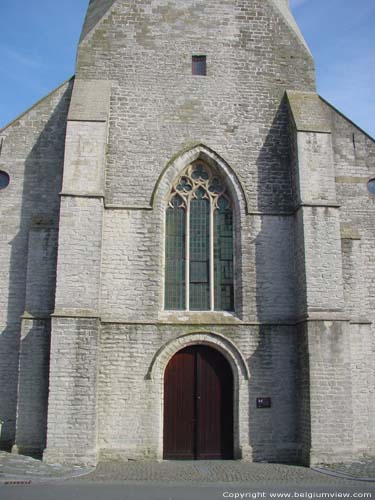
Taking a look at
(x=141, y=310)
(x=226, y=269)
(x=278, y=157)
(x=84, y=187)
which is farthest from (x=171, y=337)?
(x=278, y=157)

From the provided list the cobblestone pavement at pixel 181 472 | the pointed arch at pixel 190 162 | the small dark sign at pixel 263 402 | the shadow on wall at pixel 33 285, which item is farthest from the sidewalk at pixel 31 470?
the pointed arch at pixel 190 162

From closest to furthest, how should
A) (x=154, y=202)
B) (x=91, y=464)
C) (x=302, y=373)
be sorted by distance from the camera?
(x=91, y=464) → (x=302, y=373) → (x=154, y=202)

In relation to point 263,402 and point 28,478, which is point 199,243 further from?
point 28,478

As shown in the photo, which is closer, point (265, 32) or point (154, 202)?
point (154, 202)

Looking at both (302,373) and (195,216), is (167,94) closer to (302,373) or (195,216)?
(195,216)

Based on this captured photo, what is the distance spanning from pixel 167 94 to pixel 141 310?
560 cm

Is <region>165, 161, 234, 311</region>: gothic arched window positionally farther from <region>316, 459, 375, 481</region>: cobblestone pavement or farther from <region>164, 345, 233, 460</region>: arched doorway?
<region>316, 459, 375, 481</region>: cobblestone pavement

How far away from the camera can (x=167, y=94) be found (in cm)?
1419

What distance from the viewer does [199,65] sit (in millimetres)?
14570

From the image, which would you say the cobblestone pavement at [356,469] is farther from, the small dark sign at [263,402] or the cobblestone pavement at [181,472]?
the small dark sign at [263,402]

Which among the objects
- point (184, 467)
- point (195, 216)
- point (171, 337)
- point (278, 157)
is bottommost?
point (184, 467)

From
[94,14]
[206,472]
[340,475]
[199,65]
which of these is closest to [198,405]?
[206,472]

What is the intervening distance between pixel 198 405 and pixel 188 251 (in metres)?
3.64

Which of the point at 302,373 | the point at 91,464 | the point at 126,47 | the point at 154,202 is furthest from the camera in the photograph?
the point at 126,47
